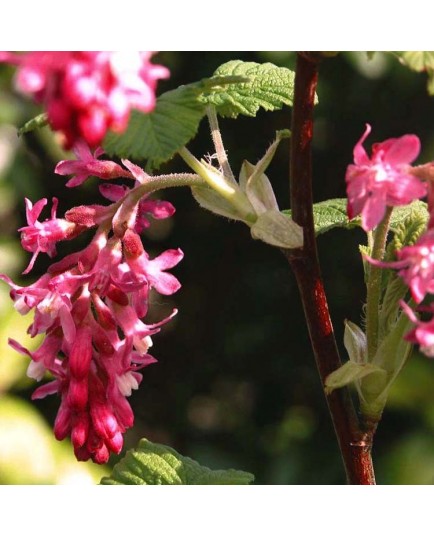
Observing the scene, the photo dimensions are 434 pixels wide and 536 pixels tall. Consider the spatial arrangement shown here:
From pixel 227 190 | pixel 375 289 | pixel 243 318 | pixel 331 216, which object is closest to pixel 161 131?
pixel 227 190

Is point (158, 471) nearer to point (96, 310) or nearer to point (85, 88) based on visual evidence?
point (96, 310)

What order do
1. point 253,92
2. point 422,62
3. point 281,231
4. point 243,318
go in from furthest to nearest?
1. point 243,318
2. point 253,92
3. point 281,231
4. point 422,62

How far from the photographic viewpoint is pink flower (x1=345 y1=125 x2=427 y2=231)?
72 centimetres

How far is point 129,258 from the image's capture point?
33.3 inches

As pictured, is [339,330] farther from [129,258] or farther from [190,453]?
[129,258]

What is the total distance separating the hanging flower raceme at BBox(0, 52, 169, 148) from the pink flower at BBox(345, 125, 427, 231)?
0.19m

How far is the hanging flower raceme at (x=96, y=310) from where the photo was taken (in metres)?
0.84

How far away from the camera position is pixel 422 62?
2.25 ft

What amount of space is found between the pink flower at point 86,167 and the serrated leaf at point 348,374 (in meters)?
0.24

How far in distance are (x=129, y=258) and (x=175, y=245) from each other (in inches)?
52.3

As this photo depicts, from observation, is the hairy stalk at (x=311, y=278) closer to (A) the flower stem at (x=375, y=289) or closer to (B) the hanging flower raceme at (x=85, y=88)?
(A) the flower stem at (x=375, y=289)

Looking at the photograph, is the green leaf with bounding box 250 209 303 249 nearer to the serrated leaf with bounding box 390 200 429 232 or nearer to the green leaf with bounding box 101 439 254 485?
the serrated leaf with bounding box 390 200 429 232

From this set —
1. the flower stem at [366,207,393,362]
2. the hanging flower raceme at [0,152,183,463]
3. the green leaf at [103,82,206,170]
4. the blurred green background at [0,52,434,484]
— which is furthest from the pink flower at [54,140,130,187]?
the blurred green background at [0,52,434,484]

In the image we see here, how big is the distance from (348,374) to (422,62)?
255mm
